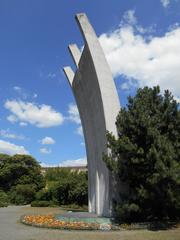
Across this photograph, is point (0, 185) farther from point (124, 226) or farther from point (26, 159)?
point (124, 226)

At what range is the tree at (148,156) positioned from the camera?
15.6 m

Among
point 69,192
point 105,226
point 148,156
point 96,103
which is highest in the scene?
point 96,103

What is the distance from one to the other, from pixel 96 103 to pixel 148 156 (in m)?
6.80

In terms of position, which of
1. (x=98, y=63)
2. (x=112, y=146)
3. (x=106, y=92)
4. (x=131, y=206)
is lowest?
(x=131, y=206)

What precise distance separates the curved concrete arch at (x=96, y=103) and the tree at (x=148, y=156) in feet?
5.70

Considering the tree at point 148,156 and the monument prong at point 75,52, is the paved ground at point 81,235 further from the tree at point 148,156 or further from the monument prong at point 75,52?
the monument prong at point 75,52

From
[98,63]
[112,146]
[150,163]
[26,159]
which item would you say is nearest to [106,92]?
[98,63]

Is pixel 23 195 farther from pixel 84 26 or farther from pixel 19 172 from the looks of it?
pixel 84 26

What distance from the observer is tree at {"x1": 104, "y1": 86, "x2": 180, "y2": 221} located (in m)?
15.6

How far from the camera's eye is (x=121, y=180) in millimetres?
18016

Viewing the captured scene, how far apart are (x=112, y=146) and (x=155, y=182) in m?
2.93

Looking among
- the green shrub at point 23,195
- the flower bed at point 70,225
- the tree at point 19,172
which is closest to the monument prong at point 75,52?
A: the flower bed at point 70,225

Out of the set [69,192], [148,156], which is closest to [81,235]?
[148,156]

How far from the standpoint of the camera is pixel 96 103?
71.5 ft
